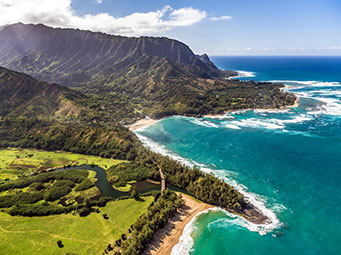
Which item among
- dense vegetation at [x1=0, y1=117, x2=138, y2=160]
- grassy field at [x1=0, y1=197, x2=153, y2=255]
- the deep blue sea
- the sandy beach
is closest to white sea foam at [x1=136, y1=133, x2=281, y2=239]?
the deep blue sea

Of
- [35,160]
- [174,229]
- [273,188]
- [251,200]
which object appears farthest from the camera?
[35,160]

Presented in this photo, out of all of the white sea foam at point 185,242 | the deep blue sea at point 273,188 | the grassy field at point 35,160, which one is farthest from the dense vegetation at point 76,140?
the white sea foam at point 185,242

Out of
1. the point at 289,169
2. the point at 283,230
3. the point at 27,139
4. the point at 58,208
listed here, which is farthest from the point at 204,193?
the point at 27,139

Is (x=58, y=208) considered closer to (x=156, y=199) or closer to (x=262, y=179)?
(x=156, y=199)

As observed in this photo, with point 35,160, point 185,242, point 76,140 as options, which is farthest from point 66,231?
point 76,140

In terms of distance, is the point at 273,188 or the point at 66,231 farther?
the point at 273,188

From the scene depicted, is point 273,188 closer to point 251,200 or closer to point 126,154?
point 251,200
